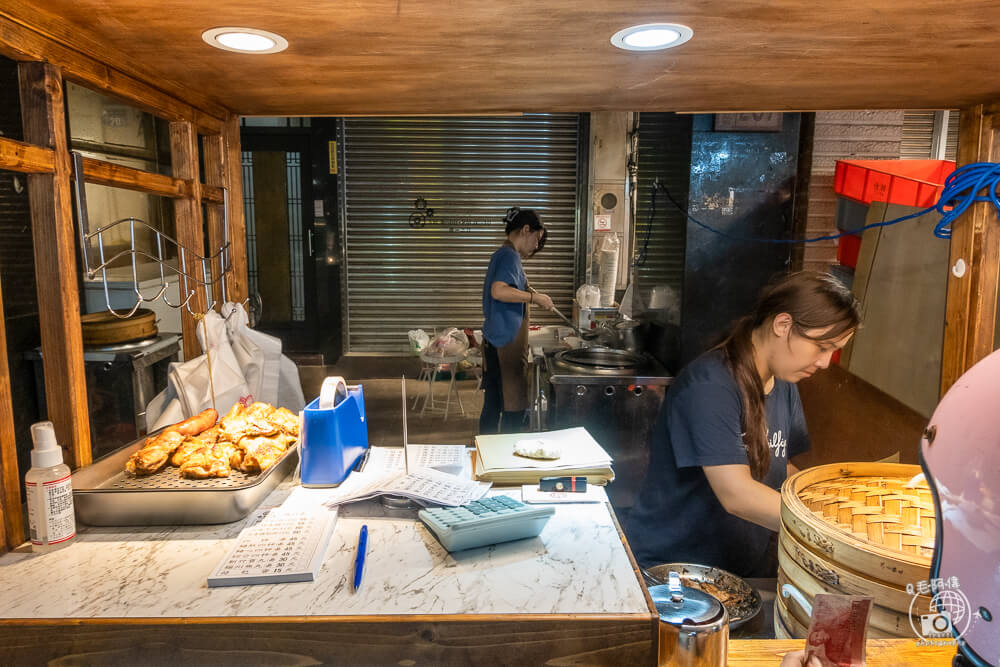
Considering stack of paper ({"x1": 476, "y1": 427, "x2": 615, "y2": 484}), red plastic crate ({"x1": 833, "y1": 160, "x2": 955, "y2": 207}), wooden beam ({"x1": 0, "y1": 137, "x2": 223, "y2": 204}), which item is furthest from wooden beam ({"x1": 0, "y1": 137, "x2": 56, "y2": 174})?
red plastic crate ({"x1": 833, "y1": 160, "x2": 955, "y2": 207})

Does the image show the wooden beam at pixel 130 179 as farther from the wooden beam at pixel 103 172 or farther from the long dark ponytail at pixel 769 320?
the long dark ponytail at pixel 769 320

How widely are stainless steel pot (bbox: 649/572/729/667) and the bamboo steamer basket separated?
366cm

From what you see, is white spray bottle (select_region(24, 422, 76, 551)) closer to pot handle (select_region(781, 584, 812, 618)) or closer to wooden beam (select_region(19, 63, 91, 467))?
wooden beam (select_region(19, 63, 91, 467))

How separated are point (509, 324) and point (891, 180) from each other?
2.81m

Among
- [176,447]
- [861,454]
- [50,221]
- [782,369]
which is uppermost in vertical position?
[50,221]

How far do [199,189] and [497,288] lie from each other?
9.15 ft

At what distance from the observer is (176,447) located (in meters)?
1.90

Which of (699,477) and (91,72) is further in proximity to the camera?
(699,477)

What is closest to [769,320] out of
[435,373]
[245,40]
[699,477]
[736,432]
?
[736,432]

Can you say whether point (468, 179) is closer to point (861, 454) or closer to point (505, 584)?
point (861, 454)

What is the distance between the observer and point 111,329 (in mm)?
3861

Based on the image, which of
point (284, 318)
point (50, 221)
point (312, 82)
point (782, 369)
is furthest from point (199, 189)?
point (284, 318)

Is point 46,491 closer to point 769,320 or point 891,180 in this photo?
point 769,320

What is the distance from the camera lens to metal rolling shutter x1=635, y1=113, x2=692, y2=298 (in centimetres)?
397
